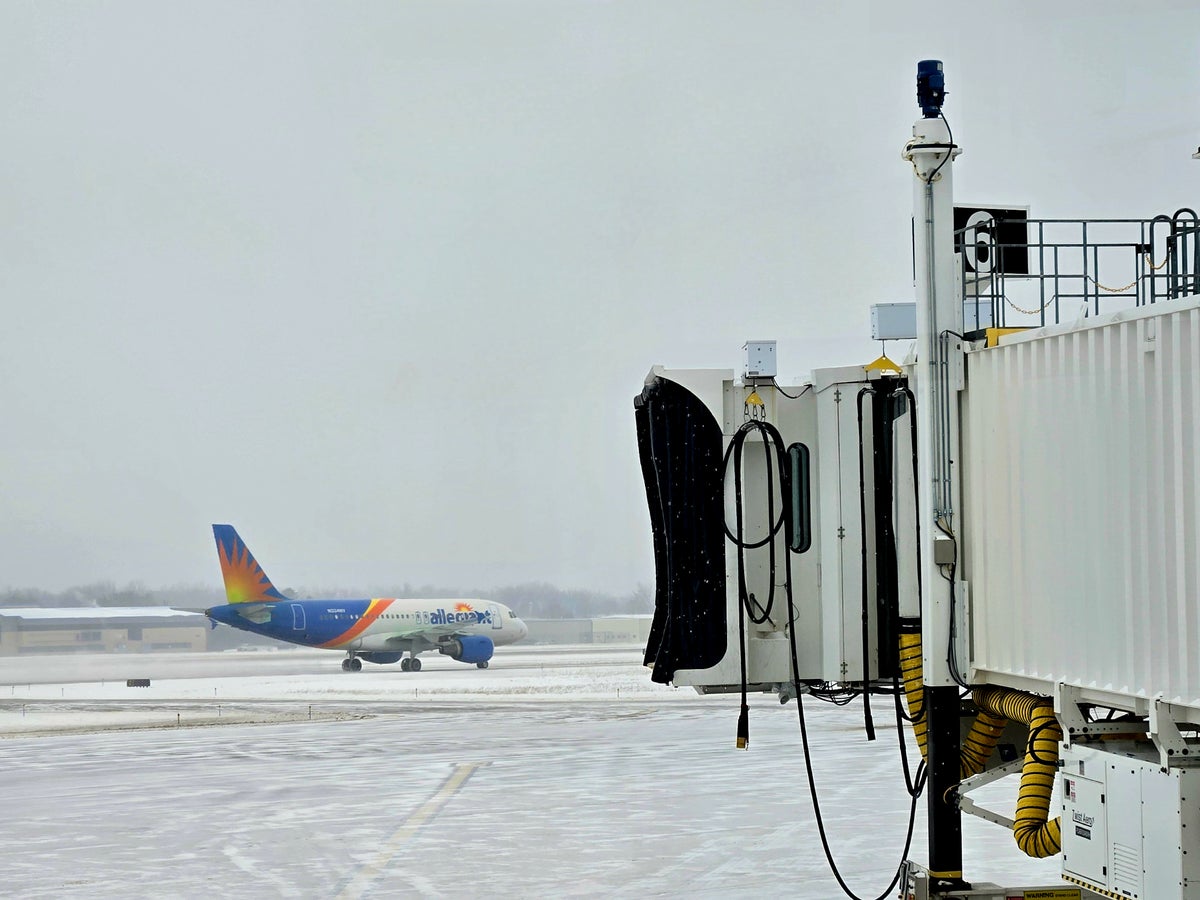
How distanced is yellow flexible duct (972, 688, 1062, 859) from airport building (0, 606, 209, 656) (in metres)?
96.6

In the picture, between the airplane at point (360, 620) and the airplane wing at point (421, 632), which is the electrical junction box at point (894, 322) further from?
the airplane wing at point (421, 632)

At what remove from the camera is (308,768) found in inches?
973

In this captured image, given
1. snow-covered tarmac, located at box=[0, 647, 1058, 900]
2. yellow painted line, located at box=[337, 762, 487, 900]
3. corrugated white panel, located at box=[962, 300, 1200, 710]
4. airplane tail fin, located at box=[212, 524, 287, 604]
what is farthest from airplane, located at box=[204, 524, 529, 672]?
corrugated white panel, located at box=[962, 300, 1200, 710]

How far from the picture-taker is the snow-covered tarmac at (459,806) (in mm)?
13352

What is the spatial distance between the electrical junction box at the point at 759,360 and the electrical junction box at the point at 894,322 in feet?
2.51

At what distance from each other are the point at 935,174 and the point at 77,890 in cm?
1074

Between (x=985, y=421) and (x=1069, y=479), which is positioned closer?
(x=1069, y=479)

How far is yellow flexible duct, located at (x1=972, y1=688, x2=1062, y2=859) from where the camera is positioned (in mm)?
7836

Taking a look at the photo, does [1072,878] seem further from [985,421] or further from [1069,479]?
[985,421]

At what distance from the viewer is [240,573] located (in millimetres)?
70062

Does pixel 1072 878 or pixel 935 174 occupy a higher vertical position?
pixel 935 174

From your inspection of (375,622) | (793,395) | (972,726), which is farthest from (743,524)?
(375,622)

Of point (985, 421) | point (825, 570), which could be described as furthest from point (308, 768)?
point (985, 421)

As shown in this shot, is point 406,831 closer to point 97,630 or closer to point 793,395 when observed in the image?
point 793,395
